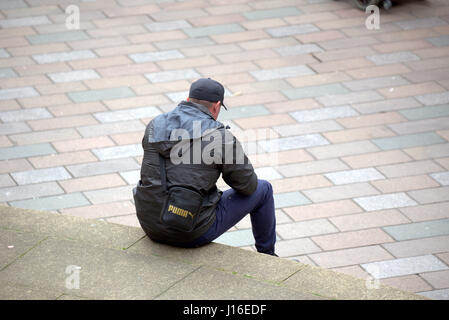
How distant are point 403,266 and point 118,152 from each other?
9.17 ft

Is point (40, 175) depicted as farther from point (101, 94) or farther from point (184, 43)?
point (184, 43)

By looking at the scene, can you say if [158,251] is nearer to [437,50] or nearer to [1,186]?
[1,186]

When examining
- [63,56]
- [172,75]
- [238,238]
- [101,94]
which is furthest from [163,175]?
[63,56]

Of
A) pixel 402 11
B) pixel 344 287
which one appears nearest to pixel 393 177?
pixel 344 287

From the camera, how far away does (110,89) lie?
319 inches

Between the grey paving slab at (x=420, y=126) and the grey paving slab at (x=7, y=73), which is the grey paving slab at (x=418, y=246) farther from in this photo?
the grey paving slab at (x=7, y=73)

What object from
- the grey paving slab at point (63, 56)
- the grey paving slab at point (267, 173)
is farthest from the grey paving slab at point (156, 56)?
the grey paving slab at point (267, 173)

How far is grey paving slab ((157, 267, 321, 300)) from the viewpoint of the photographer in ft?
14.1

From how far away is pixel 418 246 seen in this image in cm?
579

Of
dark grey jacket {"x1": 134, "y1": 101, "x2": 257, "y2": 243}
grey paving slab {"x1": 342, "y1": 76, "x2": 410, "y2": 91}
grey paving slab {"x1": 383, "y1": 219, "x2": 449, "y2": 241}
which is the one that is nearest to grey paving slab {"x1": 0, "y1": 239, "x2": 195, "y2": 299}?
dark grey jacket {"x1": 134, "y1": 101, "x2": 257, "y2": 243}

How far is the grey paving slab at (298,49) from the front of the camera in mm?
8914

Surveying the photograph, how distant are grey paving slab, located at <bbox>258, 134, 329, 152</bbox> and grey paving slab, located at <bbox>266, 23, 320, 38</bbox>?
95.8 inches

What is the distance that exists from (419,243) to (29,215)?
2.85m
